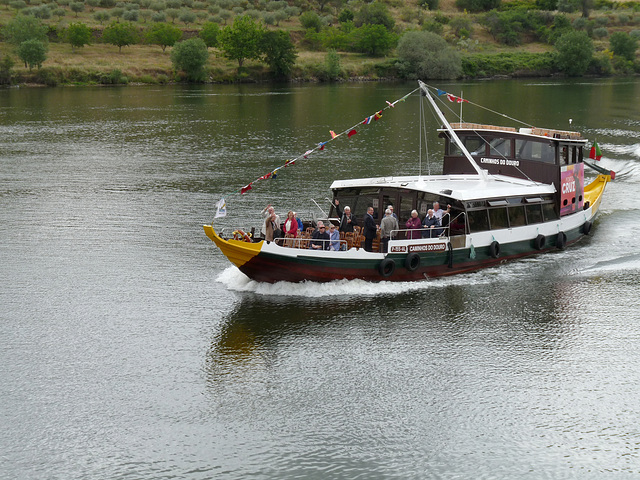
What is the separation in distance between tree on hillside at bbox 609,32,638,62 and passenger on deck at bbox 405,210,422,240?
10920cm

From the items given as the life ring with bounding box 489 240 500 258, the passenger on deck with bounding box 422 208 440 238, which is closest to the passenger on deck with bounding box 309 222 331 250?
the passenger on deck with bounding box 422 208 440 238

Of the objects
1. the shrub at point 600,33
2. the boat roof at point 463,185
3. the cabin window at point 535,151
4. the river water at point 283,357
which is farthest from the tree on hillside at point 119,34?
the cabin window at point 535,151

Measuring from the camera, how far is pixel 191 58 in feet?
342

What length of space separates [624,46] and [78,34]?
85758 millimetres

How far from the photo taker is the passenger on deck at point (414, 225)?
24577 millimetres

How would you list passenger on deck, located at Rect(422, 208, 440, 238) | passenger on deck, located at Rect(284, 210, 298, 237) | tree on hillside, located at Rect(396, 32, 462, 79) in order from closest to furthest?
1. passenger on deck, located at Rect(284, 210, 298, 237)
2. passenger on deck, located at Rect(422, 208, 440, 238)
3. tree on hillside, located at Rect(396, 32, 462, 79)

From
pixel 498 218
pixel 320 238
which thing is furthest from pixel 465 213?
pixel 320 238

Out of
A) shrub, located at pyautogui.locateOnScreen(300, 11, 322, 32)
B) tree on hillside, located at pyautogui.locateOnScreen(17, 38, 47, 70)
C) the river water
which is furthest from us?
shrub, located at pyautogui.locateOnScreen(300, 11, 322, 32)

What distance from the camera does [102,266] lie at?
26.5 m

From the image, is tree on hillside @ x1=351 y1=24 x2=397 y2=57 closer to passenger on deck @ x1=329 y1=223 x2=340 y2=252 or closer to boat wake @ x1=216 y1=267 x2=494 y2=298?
boat wake @ x1=216 y1=267 x2=494 y2=298

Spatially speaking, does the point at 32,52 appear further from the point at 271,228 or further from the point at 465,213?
the point at 465,213

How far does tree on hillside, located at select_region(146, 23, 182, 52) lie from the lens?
112 m

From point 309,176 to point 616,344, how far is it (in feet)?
78.1

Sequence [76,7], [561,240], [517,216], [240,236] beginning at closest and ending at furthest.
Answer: [240,236] < [517,216] < [561,240] < [76,7]
